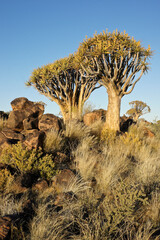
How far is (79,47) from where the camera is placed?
36.1 ft

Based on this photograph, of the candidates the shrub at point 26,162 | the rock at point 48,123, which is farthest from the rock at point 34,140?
the rock at point 48,123

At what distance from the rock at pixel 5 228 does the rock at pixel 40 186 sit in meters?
1.54

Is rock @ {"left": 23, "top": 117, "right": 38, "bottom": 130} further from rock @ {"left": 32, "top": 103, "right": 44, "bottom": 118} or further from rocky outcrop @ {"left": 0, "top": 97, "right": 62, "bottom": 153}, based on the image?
rock @ {"left": 32, "top": 103, "right": 44, "bottom": 118}

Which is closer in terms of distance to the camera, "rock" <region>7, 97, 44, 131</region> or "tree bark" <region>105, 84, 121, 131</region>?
"rock" <region>7, 97, 44, 131</region>

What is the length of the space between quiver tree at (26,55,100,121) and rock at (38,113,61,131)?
735 centimetres

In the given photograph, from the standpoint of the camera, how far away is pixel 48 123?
7.24m

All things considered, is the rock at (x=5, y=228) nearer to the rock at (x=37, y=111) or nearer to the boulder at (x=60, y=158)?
the boulder at (x=60, y=158)

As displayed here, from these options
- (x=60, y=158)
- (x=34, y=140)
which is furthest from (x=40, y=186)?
(x=34, y=140)

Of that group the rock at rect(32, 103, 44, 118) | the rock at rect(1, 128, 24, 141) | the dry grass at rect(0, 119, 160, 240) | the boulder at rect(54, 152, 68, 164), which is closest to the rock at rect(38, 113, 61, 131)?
the dry grass at rect(0, 119, 160, 240)

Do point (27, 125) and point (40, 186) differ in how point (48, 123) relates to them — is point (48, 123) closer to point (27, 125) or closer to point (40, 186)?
point (27, 125)

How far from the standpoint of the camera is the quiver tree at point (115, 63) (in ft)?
32.1

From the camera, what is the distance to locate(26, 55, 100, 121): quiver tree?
1541 centimetres

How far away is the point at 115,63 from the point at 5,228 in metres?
8.84

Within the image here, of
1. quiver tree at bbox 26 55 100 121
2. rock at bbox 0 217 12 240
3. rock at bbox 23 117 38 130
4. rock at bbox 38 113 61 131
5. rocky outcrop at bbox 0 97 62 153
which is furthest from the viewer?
quiver tree at bbox 26 55 100 121
